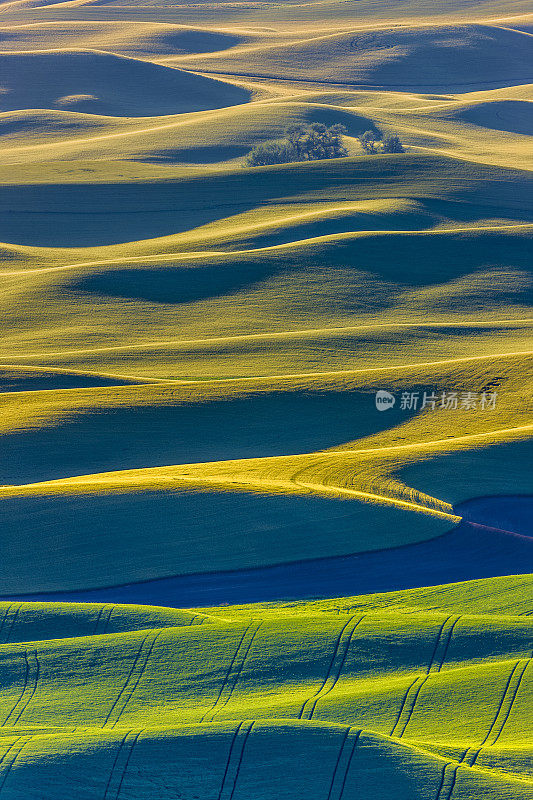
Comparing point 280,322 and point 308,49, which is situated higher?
point 308,49

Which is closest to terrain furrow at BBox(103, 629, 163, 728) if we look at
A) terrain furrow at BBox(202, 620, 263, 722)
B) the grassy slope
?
the grassy slope

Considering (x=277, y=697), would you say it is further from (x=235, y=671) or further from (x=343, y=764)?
(x=343, y=764)

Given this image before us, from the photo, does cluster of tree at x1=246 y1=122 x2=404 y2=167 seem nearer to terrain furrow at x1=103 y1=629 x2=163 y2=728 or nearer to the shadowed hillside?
the shadowed hillside

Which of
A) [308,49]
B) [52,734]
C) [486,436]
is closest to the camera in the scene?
[52,734]

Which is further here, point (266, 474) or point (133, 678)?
point (266, 474)

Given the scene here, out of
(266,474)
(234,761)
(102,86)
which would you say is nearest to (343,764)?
(234,761)

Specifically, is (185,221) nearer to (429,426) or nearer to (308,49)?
(429,426)

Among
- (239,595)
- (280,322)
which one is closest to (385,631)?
(239,595)
